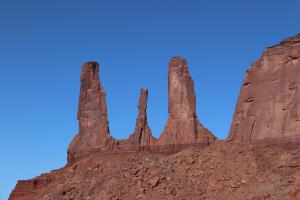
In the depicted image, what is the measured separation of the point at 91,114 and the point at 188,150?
679 inches

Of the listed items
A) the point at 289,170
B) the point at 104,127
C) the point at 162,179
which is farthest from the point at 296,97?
the point at 104,127

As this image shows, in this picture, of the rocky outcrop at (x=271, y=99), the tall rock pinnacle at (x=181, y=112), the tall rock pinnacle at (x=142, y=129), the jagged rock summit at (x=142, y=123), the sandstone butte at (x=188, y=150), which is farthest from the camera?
the tall rock pinnacle at (x=142, y=129)

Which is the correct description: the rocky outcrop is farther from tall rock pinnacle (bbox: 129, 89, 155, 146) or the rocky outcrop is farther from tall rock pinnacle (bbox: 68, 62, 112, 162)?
tall rock pinnacle (bbox: 68, 62, 112, 162)

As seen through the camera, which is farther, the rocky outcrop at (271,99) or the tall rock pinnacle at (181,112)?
the tall rock pinnacle at (181,112)

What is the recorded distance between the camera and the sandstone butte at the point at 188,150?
78.9 m

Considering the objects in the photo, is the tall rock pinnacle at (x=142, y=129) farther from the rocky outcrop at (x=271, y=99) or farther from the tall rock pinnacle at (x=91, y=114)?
the rocky outcrop at (x=271, y=99)

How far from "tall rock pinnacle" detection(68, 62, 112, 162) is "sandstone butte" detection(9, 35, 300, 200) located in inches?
4.1

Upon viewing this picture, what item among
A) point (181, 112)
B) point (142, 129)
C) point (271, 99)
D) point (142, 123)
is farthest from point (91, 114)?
point (271, 99)

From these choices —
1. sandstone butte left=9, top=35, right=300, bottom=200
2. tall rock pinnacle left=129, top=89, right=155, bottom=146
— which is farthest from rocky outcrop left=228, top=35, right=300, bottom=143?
tall rock pinnacle left=129, top=89, right=155, bottom=146

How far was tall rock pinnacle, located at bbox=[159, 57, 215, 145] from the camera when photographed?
93.6m

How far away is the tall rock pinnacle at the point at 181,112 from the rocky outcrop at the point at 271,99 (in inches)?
169

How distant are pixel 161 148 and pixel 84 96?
40.9 feet

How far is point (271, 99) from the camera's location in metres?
87.4

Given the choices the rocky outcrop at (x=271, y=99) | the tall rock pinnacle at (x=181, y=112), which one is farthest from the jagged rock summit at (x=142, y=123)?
the rocky outcrop at (x=271, y=99)
